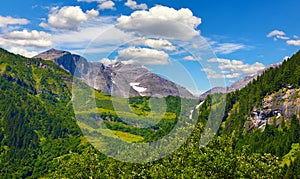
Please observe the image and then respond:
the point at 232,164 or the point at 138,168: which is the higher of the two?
the point at 232,164

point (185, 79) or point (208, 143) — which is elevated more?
point (185, 79)

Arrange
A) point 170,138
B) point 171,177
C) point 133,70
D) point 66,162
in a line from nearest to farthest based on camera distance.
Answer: point 171,177 → point 133,70 → point 170,138 → point 66,162

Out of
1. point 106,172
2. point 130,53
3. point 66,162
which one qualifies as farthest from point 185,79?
point 66,162

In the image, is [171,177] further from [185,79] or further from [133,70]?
[133,70]

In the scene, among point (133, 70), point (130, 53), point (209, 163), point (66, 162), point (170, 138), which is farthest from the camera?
point (66, 162)

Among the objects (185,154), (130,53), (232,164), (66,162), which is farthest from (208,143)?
(66,162)

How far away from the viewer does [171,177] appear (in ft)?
129

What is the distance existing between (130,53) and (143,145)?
19.8 meters

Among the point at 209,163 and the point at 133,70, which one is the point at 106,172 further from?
the point at 209,163

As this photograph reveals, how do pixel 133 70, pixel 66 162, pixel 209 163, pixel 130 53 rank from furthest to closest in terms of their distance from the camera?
pixel 66 162 < pixel 133 70 < pixel 130 53 < pixel 209 163

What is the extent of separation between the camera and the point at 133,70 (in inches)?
1786

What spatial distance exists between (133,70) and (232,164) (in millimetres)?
16957

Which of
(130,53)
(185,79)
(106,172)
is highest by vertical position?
(130,53)

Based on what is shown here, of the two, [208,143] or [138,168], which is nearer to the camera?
[208,143]
